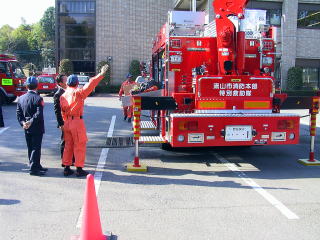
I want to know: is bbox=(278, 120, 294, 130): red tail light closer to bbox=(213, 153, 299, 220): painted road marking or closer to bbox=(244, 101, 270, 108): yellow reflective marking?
bbox=(244, 101, 270, 108): yellow reflective marking

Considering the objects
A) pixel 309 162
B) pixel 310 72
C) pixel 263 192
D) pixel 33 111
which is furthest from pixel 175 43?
pixel 310 72

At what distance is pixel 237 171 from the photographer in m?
7.15

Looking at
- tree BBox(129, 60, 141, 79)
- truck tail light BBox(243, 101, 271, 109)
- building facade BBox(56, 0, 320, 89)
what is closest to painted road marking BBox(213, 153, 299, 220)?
truck tail light BBox(243, 101, 271, 109)

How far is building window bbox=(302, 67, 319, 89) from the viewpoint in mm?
28719

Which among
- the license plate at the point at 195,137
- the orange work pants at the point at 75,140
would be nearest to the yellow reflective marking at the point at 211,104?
the license plate at the point at 195,137

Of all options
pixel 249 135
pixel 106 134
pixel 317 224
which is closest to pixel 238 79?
pixel 249 135

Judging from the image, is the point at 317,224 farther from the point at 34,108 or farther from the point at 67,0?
the point at 67,0

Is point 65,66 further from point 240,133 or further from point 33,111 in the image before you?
point 240,133

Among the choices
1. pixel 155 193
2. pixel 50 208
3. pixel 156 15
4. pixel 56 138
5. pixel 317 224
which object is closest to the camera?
pixel 317 224

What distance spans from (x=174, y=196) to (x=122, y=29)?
34.1 metres

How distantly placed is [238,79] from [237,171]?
5.70 ft

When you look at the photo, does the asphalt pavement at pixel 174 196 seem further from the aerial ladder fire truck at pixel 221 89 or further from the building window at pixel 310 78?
the building window at pixel 310 78

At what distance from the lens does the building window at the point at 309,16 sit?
28250 millimetres

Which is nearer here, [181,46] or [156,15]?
[181,46]
